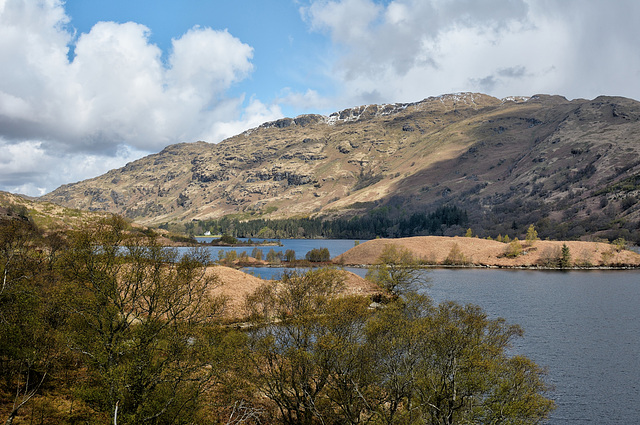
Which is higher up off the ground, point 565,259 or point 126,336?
point 126,336

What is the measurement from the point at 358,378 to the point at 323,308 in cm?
558

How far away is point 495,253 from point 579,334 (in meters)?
109

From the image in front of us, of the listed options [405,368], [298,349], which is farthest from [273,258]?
[405,368]

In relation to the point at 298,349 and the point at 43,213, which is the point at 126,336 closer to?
the point at 298,349

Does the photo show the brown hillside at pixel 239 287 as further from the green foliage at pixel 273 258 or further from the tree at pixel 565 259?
the tree at pixel 565 259

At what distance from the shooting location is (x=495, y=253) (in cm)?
15125

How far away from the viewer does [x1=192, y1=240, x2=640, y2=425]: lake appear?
30844mm

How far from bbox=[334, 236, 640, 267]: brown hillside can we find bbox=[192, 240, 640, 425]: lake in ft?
129

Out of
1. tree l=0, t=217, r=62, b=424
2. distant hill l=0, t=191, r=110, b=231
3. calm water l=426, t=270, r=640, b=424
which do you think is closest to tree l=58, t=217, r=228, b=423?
tree l=0, t=217, r=62, b=424

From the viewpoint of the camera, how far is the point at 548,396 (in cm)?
3152

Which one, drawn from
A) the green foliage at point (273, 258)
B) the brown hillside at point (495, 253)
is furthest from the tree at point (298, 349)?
the green foliage at point (273, 258)

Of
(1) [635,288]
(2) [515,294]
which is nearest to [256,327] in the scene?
(2) [515,294]

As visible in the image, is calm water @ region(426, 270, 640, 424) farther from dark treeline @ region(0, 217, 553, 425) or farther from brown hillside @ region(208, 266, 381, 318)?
brown hillside @ region(208, 266, 381, 318)

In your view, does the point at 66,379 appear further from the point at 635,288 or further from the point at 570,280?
the point at 570,280
